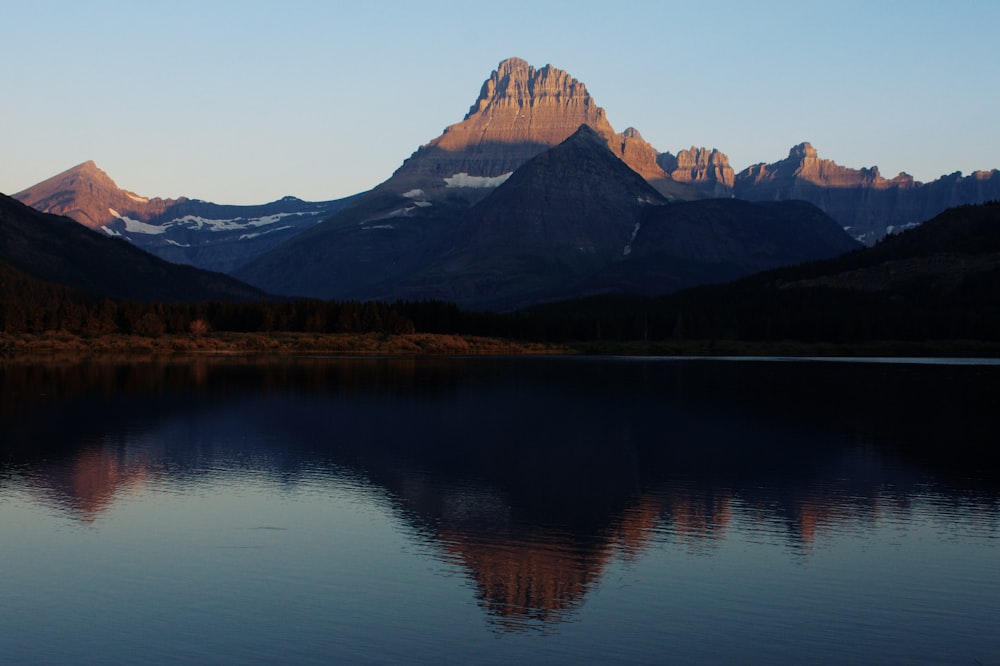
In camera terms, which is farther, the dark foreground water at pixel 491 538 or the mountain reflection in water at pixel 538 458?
the mountain reflection in water at pixel 538 458

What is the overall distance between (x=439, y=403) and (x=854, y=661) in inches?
2843

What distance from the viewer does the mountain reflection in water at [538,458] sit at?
3875cm

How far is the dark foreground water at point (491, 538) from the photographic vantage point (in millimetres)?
26641

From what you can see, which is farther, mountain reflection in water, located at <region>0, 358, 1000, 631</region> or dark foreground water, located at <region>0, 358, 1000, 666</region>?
mountain reflection in water, located at <region>0, 358, 1000, 631</region>

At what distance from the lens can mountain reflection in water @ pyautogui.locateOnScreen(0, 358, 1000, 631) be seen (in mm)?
38750

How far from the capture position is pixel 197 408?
86.1 m

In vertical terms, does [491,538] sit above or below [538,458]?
below

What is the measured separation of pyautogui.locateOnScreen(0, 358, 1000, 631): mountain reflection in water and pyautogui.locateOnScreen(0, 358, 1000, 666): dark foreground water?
0.91 feet

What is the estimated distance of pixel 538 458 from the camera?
60344 millimetres

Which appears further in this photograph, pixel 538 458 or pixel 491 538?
pixel 538 458

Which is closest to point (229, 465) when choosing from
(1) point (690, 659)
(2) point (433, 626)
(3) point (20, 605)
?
(3) point (20, 605)

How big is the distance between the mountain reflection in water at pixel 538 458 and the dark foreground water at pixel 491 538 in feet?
0.91

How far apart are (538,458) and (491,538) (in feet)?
74.1

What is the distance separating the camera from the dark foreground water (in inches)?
1049
